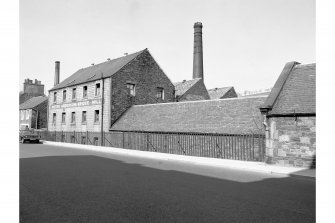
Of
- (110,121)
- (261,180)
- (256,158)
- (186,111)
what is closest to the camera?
(261,180)

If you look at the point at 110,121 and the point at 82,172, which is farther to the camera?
the point at 110,121

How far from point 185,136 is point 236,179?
957 centimetres

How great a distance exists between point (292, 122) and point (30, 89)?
191ft

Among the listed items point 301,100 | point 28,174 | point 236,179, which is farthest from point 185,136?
point 28,174

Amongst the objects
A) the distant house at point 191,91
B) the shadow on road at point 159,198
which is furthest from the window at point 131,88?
the shadow on road at point 159,198

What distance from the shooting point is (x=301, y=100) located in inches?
541

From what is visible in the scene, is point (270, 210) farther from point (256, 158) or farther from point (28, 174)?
point (256, 158)

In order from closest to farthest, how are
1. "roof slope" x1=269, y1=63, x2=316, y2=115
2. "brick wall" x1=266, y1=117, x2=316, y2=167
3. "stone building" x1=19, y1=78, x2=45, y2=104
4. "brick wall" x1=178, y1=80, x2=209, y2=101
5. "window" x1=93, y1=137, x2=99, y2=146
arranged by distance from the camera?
"brick wall" x1=266, y1=117, x2=316, y2=167, "roof slope" x1=269, y1=63, x2=316, y2=115, "window" x1=93, y1=137, x2=99, y2=146, "brick wall" x1=178, y1=80, x2=209, y2=101, "stone building" x1=19, y1=78, x2=45, y2=104

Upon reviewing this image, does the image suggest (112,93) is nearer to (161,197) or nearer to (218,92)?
(161,197)

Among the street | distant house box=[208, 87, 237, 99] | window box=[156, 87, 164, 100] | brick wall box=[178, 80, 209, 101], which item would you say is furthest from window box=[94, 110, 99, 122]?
distant house box=[208, 87, 237, 99]

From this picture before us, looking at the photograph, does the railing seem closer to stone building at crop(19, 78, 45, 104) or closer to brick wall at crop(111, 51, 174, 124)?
brick wall at crop(111, 51, 174, 124)

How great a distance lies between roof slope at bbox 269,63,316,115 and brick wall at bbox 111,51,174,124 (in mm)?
17673

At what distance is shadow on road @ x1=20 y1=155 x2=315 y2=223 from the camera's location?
5.41 m

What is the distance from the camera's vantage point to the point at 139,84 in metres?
30.6
